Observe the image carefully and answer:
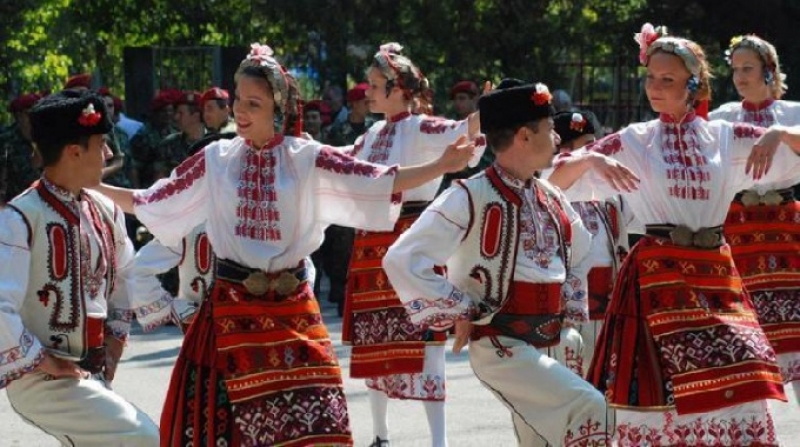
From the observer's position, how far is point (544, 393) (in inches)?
251

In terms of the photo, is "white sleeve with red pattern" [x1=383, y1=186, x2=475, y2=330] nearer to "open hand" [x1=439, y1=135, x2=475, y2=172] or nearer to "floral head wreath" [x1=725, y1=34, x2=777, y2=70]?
"open hand" [x1=439, y1=135, x2=475, y2=172]

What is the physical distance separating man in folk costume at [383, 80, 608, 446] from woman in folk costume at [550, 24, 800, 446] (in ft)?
1.24

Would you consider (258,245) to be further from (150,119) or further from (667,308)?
(150,119)

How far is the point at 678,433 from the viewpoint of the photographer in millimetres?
7004

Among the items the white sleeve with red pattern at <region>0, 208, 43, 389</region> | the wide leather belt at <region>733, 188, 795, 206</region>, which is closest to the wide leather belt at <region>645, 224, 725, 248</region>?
the wide leather belt at <region>733, 188, 795, 206</region>

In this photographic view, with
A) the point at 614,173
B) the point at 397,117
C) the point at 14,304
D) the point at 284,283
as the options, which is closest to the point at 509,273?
the point at 614,173

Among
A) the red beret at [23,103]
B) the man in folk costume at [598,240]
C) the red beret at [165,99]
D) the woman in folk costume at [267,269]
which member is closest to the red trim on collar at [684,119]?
the woman in folk costume at [267,269]

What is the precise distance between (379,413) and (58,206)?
3.10 m

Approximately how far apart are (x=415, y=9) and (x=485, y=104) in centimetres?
1210

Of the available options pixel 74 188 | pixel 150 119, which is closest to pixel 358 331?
pixel 74 188

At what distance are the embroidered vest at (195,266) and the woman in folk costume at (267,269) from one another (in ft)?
4.16

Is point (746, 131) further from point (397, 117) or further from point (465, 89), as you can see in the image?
point (465, 89)

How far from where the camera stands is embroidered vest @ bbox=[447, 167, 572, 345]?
21.2ft

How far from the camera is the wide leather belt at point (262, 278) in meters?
6.38
